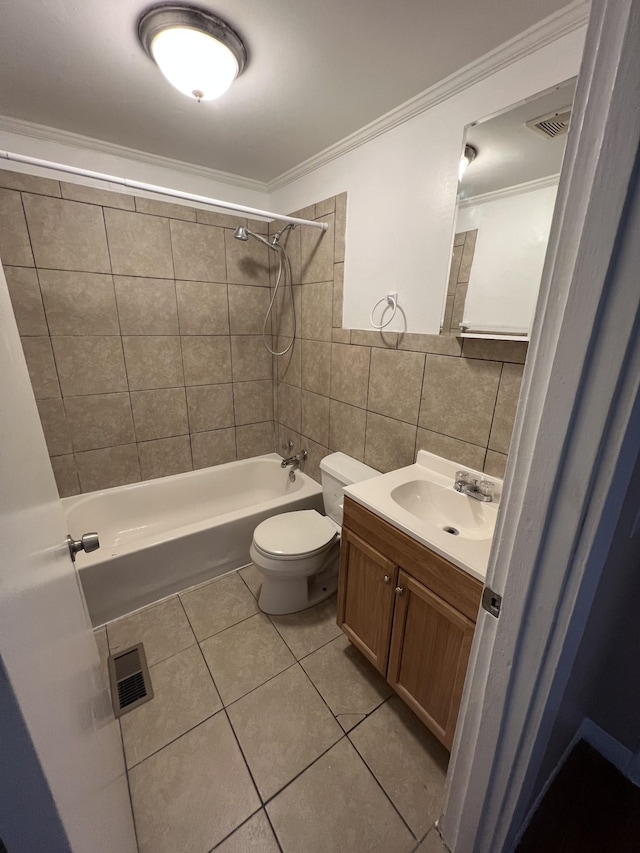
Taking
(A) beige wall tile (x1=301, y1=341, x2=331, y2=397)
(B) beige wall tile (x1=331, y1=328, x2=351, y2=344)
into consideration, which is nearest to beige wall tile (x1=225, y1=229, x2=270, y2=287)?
(A) beige wall tile (x1=301, y1=341, x2=331, y2=397)

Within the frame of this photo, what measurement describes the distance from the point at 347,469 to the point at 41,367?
1.80 m

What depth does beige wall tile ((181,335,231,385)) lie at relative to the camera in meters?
2.33

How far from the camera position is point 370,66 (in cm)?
120

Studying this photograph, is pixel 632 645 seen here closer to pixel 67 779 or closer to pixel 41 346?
pixel 67 779

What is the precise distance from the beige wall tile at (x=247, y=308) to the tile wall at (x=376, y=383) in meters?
0.18

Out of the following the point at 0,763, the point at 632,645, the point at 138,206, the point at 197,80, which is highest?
the point at 197,80

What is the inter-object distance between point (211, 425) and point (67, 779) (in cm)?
223

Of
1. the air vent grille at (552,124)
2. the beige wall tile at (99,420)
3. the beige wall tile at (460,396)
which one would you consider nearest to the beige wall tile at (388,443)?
the beige wall tile at (460,396)

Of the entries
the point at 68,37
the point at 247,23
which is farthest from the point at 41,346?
the point at 247,23

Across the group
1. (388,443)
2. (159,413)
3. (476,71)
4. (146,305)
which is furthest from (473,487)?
(146,305)

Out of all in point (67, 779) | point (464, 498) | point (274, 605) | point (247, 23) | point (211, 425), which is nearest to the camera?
point (67, 779)

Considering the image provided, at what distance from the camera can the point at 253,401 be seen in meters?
2.67

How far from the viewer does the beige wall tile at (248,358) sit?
2504 mm

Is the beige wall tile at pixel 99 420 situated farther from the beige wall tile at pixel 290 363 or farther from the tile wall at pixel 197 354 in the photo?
the beige wall tile at pixel 290 363
